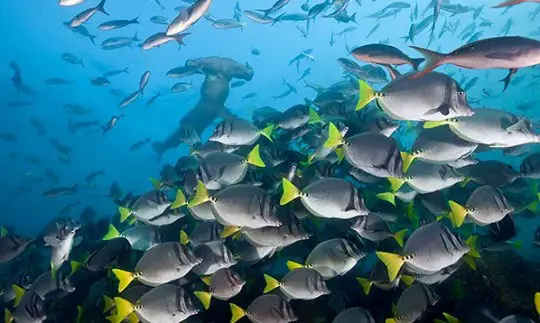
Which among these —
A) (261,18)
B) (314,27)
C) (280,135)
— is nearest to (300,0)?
(314,27)

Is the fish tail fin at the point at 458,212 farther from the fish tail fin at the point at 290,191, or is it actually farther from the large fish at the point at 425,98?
the fish tail fin at the point at 290,191

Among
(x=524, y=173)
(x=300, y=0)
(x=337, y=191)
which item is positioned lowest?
(x=300, y=0)

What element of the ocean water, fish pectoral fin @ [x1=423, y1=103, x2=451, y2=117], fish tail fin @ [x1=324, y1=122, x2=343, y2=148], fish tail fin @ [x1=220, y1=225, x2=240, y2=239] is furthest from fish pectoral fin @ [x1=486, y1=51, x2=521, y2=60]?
the ocean water

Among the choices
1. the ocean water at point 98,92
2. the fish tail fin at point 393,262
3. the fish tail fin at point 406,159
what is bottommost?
the ocean water at point 98,92

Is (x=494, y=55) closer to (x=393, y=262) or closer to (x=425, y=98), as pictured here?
(x=425, y=98)

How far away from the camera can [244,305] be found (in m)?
5.09

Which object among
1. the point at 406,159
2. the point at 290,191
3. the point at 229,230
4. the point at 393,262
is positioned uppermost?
the point at 406,159

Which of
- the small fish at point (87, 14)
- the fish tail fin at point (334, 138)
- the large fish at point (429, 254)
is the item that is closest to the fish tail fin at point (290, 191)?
the fish tail fin at point (334, 138)

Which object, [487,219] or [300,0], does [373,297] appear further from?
[300,0]

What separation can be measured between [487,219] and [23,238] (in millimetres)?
6457

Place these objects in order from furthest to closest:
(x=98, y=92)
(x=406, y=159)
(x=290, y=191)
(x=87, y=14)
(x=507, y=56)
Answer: (x=98, y=92) → (x=87, y=14) → (x=406, y=159) → (x=290, y=191) → (x=507, y=56)

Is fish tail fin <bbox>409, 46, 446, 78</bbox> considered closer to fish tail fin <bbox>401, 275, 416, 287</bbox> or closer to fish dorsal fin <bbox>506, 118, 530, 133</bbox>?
fish dorsal fin <bbox>506, 118, 530, 133</bbox>

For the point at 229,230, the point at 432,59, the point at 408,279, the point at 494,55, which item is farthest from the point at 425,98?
the point at 229,230

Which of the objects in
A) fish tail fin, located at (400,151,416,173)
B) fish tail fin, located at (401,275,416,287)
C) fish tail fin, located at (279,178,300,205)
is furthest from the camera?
fish tail fin, located at (401,275,416,287)
